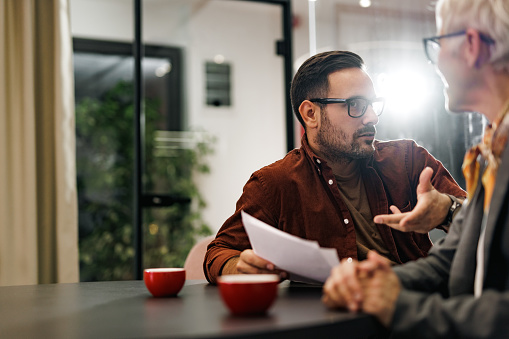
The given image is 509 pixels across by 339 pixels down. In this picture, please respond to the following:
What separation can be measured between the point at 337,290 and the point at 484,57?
54 cm

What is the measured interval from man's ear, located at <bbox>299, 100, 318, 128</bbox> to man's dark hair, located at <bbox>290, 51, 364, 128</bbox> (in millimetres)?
27

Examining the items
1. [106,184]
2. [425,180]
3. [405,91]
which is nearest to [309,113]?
[425,180]

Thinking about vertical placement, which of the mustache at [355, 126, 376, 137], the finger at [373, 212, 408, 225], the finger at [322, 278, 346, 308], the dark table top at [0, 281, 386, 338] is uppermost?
the mustache at [355, 126, 376, 137]

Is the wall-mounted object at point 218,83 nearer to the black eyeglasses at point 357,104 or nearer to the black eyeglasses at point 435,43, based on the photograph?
the black eyeglasses at point 357,104

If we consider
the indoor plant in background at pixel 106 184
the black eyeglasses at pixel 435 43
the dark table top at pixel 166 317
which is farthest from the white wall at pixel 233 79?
the black eyeglasses at pixel 435 43

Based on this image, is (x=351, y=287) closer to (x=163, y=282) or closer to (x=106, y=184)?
(x=163, y=282)

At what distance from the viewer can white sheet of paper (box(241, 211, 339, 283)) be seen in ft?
3.28

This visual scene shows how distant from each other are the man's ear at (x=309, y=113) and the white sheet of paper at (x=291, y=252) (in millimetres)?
716

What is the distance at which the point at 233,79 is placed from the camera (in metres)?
3.28

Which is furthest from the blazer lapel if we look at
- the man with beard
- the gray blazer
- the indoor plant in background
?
the indoor plant in background

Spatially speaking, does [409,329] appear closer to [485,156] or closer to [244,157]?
[485,156]

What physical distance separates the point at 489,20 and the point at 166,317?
2.65 ft

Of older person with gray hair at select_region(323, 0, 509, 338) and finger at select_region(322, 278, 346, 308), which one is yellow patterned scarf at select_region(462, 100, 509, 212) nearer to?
older person with gray hair at select_region(323, 0, 509, 338)

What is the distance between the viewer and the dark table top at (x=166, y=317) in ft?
2.57
